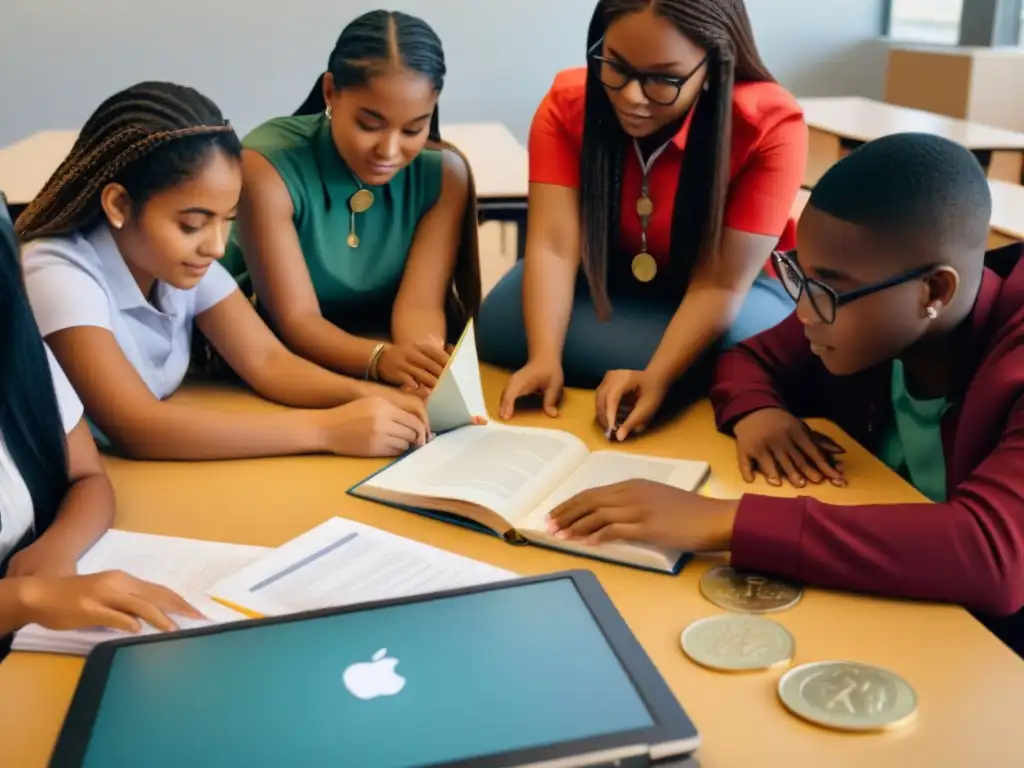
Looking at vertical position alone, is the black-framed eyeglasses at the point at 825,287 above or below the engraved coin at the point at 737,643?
above

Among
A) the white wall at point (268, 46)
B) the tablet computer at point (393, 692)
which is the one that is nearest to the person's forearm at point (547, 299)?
the tablet computer at point (393, 692)

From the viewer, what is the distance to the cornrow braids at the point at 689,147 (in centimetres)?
147

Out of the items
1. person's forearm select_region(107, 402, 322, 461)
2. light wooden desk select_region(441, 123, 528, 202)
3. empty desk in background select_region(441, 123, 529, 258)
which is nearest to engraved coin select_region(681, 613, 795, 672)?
person's forearm select_region(107, 402, 322, 461)

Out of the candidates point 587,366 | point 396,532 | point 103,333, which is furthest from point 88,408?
point 587,366

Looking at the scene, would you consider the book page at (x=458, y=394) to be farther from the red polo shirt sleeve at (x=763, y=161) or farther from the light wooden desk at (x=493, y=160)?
the light wooden desk at (x=493, y=160)

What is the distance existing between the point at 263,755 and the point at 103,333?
0.77 m

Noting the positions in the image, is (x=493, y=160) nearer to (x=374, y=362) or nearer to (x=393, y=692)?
(x=374, y=362)

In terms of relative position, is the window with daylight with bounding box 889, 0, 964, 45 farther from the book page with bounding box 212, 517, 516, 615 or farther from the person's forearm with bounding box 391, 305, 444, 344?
the book page with bounding box 212, 517, 516, 615

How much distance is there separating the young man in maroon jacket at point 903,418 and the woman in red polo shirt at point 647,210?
0.30 meters

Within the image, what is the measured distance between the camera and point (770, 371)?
1458 millimetres

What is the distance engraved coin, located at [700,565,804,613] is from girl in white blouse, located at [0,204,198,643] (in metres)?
0.47

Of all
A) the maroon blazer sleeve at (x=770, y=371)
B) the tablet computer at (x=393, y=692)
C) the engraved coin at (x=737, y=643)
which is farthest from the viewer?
the maroon blazer sleeve at (x=770, y=371)

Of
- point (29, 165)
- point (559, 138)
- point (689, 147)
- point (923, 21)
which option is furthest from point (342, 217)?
point (923, 21)

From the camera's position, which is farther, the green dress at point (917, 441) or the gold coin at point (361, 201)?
the gold coin at point (361, 201)
